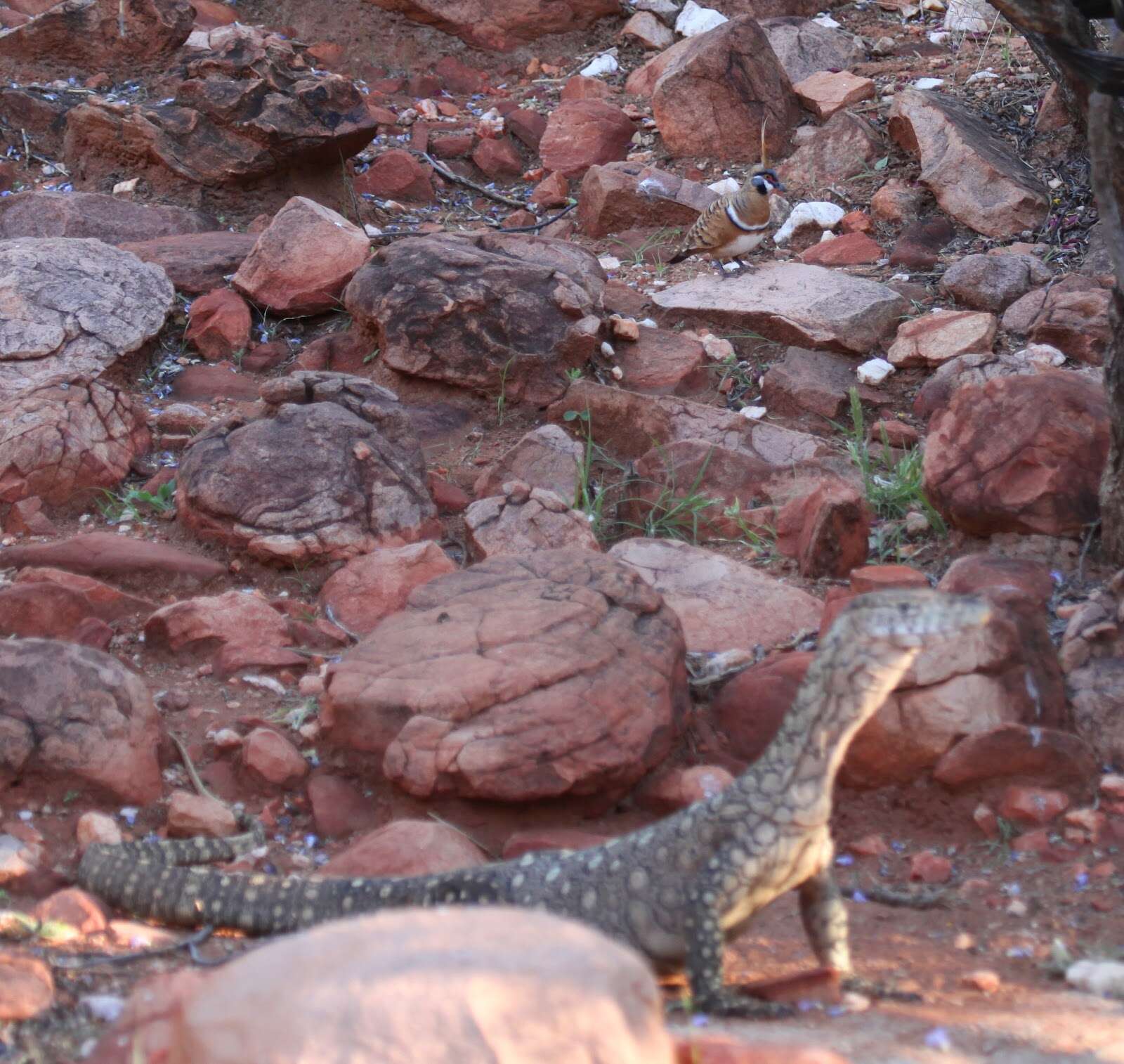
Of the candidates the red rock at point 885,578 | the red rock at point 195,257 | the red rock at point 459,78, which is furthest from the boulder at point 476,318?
the red rock at point 459,78

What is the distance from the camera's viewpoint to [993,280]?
7449 mm

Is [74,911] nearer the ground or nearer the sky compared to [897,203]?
nearer the sky

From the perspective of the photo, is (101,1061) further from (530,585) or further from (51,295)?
(51,295)

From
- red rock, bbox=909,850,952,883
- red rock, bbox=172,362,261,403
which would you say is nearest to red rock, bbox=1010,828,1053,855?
red rock, bbox=909,850,952,883

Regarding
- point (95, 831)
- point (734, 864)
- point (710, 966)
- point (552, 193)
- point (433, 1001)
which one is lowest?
point (552, 193)

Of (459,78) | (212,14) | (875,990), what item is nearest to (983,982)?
(875,990)

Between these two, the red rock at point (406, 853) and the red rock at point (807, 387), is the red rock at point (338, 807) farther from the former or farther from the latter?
the red rock at point (807, 387)

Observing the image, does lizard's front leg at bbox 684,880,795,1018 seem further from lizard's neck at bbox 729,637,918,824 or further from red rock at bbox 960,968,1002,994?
red rock at bbox 960,968,1002,994

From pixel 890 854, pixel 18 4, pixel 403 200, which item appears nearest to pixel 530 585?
pixel 890 854

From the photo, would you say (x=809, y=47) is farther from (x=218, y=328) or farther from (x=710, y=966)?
(x=710, y=966)

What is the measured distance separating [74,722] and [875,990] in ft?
7.96

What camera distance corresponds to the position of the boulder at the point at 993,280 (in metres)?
7.42

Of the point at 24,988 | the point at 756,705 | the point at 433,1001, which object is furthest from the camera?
the point at 756,705

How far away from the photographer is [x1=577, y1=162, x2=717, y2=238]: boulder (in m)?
8.94
